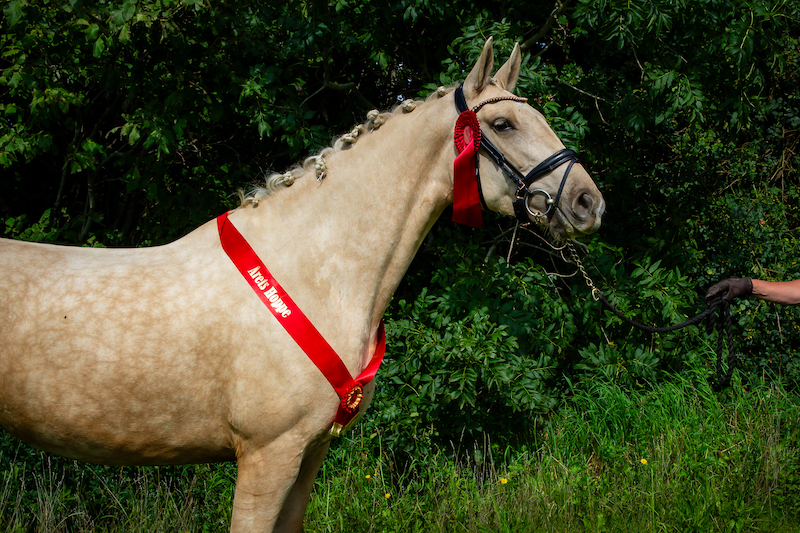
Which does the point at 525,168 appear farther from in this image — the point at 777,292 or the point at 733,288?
the point at 777,292

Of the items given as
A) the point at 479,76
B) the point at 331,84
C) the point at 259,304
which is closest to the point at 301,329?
the point at 259,304

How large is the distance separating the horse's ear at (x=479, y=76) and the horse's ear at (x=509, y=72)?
0.49 ft

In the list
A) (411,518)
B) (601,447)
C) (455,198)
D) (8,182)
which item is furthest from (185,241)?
(8,182)

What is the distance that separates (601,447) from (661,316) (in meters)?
1.25

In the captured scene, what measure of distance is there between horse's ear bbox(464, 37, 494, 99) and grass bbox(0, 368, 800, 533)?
7.65 feet

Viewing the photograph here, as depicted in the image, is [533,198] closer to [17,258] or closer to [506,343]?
[506,343]

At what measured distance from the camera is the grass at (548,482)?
3412 millimetres

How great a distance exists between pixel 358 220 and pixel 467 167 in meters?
0.50

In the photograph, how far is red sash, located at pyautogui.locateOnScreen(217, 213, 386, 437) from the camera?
2.23 m

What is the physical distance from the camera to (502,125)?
245 cm

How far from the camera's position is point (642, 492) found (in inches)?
138

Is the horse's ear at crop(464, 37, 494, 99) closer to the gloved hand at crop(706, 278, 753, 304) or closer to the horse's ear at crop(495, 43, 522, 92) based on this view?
the horse's ear at crop(495, 43, 522, 92)

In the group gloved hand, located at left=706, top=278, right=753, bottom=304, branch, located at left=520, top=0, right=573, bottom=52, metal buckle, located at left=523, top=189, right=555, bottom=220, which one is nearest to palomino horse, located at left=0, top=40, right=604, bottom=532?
metal buckle, located at left=523, top=189, right=555, bottom=220

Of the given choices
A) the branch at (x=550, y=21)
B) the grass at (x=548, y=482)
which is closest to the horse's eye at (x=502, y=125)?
the grass at (x=548, y=482)
